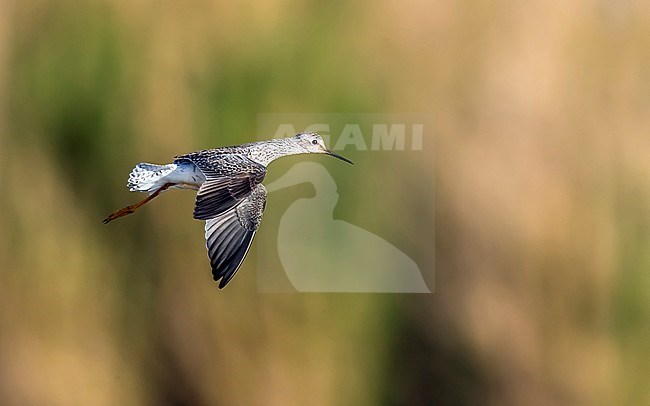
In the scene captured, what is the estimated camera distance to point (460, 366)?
10.6ft

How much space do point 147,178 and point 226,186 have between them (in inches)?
6.5

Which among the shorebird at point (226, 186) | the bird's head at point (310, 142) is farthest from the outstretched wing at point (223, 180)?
the bird's head at point (310, 142)

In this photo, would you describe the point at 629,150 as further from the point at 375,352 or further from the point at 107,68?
the point at 107,68

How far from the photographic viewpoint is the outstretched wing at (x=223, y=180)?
1.75m

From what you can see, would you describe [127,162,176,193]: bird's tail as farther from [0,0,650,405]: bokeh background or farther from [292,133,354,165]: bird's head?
[0,0,650,405]: bokeh background

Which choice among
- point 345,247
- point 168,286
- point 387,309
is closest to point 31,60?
point 168,286

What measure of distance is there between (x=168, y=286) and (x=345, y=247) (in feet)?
1.85

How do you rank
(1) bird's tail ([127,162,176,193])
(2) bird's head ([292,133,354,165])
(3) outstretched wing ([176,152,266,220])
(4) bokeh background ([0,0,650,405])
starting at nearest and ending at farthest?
1. (3) outstretched wing ([176,152,266,220])
2. (1) bird's tail ([127,162,176,193])
3. (2) bird's head ([292,133,354,165])
4. (4) bokeh background ([0,0,650,405])

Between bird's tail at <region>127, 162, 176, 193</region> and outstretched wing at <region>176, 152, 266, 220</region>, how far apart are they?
0.06 metres

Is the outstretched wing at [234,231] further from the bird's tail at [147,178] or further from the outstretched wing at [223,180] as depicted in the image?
the bird's tail at [147,178]

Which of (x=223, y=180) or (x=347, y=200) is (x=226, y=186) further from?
(x=347, y=200)

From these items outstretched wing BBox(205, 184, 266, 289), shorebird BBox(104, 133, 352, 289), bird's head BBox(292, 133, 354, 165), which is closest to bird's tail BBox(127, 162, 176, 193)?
shorebird BBox(104, 133, 352, 289)

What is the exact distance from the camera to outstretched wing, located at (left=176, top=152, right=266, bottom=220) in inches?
69.0

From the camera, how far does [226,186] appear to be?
184cm
